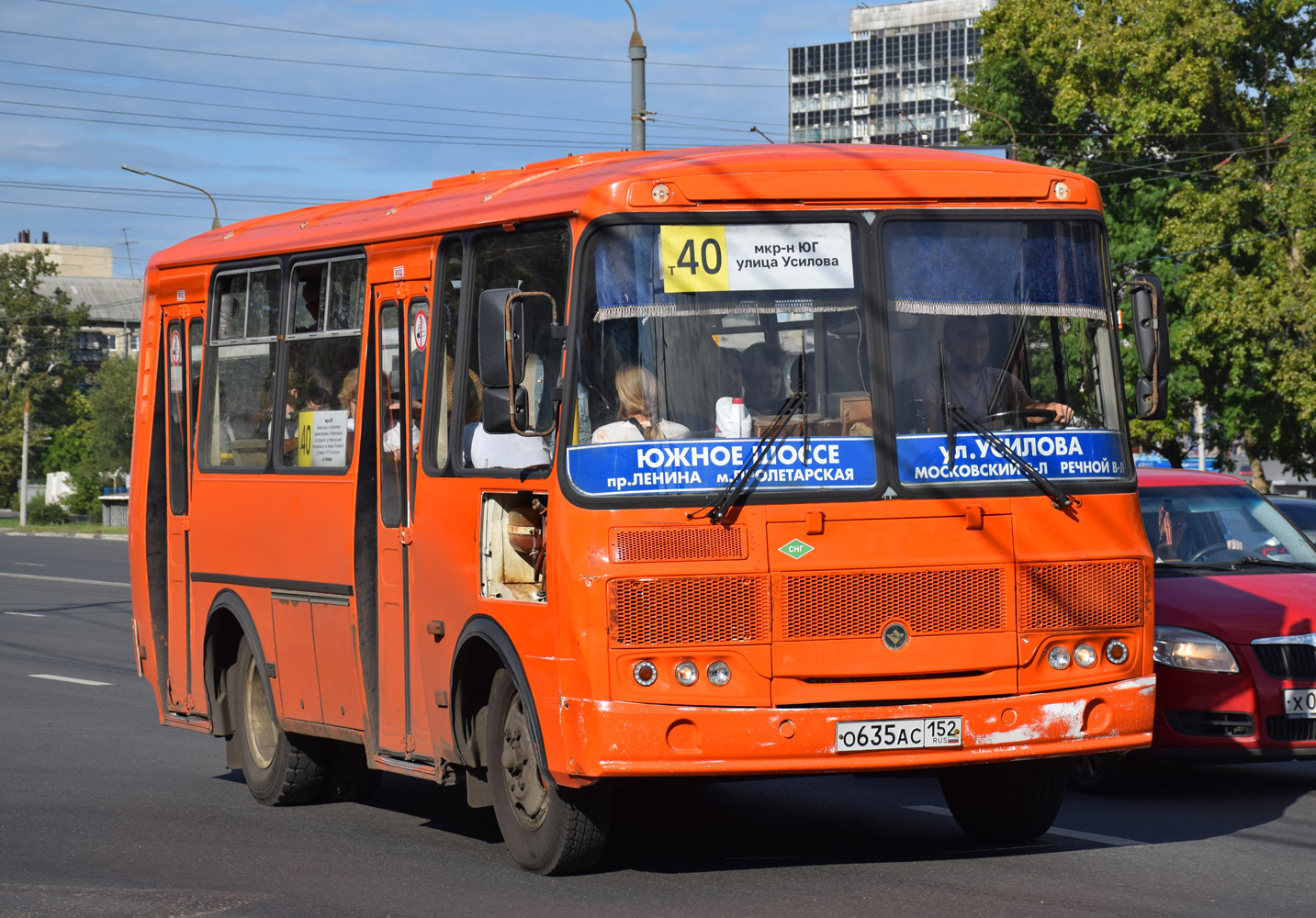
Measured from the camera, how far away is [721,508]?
670 cm

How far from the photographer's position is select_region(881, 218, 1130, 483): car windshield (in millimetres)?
6980

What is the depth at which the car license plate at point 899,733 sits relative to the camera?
6.72 metres

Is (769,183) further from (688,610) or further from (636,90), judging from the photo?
(636,90)

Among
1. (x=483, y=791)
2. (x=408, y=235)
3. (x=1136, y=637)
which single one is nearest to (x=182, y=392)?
(x=408, y=235)

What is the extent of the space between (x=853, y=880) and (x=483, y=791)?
5.38 ft

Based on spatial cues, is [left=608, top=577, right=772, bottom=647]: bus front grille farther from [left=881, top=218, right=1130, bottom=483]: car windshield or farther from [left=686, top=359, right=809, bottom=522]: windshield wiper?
[left=881, top=218, right=1130, bottom=483]: car windshield

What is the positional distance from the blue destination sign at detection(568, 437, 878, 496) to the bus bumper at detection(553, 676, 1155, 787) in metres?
0.80

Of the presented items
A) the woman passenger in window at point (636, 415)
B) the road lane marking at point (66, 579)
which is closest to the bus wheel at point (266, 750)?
the woman passenger in window at point (636, 415)

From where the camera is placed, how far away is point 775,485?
22.2ft

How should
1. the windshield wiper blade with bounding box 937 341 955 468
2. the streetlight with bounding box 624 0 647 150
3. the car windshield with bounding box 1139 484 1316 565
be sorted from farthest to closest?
the streetlight with bounding box 624 0 647 150 < the car windshield with bounding box 1139 484 1316 565 < the windshield wiper blade with bounding box 937 341 955 468

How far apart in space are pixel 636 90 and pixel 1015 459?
48.3 ft

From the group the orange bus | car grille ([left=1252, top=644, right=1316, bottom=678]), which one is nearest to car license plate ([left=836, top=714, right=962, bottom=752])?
the orange bus

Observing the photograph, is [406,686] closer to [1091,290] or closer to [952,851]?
[952,851]

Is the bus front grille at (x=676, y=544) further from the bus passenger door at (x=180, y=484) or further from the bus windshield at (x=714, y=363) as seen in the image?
the bus passenger door at (x=180, y=484)
